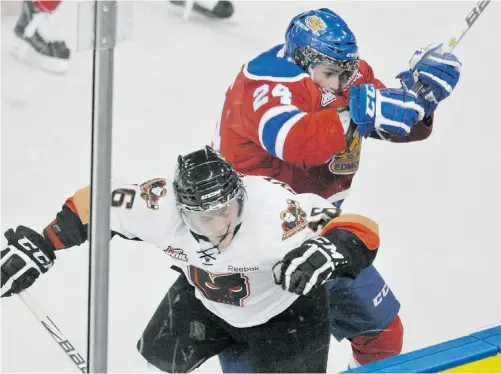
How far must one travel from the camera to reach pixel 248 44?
14.3ft

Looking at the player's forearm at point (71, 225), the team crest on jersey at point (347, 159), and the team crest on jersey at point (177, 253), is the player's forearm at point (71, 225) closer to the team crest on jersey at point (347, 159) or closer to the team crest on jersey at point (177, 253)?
the team crest on jersey at point (177, 253)

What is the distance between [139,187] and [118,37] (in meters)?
0.72

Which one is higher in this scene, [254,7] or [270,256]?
[270,256]

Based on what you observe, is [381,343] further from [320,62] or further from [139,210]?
[139,210]

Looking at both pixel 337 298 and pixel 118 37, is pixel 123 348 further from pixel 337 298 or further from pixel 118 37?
pixel 118 37

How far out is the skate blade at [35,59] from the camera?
13.0 ft

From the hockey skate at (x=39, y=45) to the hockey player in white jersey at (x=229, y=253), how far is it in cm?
153

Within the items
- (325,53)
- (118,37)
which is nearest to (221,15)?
(325,53)

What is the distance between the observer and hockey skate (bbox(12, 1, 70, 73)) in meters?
3.92

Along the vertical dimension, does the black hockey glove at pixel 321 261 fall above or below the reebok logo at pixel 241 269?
above

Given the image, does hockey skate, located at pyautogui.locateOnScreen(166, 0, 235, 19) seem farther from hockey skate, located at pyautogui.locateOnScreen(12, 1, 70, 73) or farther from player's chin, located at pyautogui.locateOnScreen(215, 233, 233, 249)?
player's chin, located at pyautogui.locateOnScreen(215, 233, 233, 249)

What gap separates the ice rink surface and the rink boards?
811mm

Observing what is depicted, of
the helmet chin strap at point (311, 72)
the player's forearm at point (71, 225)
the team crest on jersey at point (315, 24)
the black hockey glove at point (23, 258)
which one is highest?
the team crest on jersey at point (315, 24)

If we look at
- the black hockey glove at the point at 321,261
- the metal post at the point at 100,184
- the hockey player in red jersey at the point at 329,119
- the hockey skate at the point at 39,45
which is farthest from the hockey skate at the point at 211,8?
the metal post at the point at 100,184
